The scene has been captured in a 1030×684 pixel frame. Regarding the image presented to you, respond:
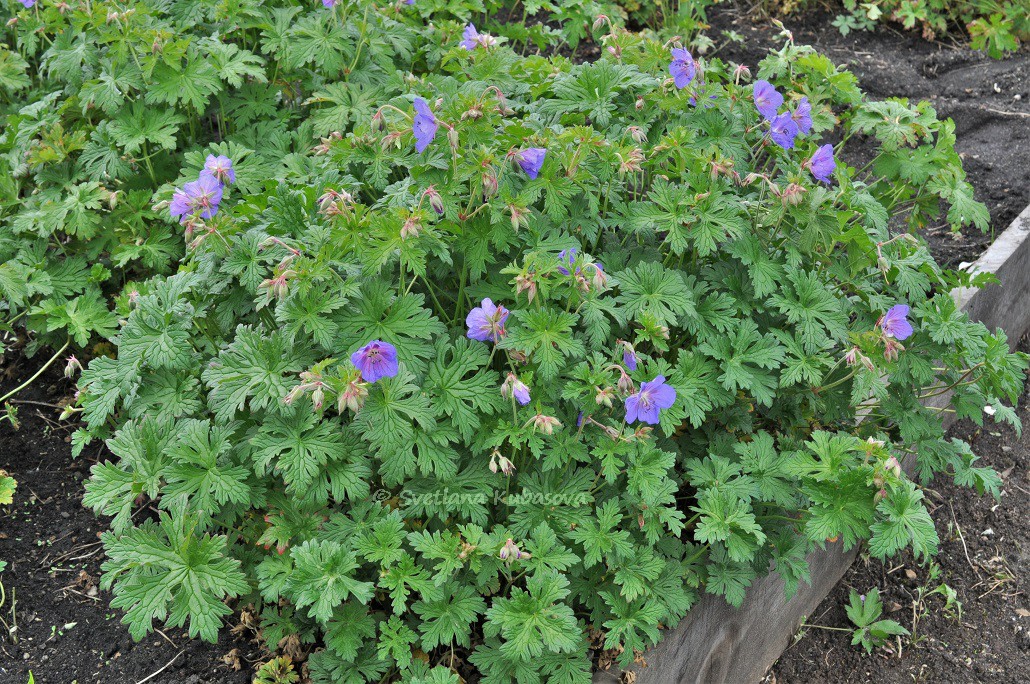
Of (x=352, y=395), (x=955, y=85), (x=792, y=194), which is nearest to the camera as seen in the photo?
(x=352, y=395)

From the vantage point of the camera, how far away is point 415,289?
264 cm

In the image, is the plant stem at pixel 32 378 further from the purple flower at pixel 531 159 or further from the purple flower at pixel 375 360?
the purple flower at pixel 531 159

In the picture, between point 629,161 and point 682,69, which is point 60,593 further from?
point 682,69

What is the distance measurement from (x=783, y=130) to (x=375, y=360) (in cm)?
139

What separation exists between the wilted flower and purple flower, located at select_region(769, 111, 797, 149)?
3.65 ft

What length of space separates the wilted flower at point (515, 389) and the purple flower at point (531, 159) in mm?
544

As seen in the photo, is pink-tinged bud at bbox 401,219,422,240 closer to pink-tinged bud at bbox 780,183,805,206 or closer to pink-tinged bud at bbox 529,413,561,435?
pink-tinged bud at bbox 529,413,561,435

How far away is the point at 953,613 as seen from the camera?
10.1 ft

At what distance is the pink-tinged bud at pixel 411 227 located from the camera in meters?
2.11

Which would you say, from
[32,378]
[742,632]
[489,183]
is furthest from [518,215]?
[32,378]

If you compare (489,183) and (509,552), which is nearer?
(509,552)

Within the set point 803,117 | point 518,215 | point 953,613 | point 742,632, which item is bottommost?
point 953,613

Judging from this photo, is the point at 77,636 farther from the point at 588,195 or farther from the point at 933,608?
the point at 933,608

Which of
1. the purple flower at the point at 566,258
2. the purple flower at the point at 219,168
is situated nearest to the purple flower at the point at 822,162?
the purple flower at the point at 566,258
